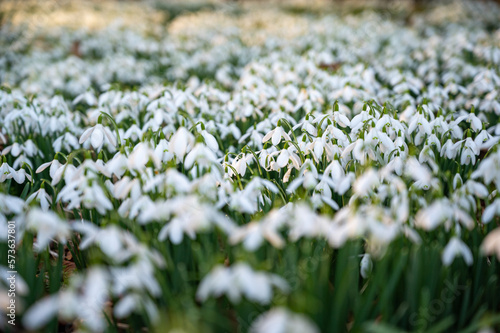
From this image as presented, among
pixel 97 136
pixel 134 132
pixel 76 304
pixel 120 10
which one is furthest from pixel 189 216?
pixel 120 10

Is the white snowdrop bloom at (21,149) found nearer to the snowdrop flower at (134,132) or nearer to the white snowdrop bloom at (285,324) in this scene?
the snowdrop flower at (134,132)

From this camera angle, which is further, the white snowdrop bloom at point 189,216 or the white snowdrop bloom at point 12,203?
the white snowdrop bloom at point 12,203

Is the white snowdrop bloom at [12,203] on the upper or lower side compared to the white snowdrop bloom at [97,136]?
lower

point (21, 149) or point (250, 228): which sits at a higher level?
point (250, 228)

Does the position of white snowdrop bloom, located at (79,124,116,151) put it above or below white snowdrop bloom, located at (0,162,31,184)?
above

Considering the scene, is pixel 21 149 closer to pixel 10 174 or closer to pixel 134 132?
pixel 10 174

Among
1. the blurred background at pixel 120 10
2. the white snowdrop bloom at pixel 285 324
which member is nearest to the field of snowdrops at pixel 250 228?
the white snowdrop bloom at pixel 285 324

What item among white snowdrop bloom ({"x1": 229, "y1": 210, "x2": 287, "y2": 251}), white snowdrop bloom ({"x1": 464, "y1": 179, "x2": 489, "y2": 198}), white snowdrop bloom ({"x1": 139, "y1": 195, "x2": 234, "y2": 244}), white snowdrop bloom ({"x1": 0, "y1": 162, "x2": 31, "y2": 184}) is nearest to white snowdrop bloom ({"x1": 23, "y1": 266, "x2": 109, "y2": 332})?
white snowdrop bloom ({"x1": 139, "y1": 195, "x2": 234, "y2": 244})

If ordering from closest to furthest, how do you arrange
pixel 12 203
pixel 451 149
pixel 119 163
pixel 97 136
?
pixel 12 203, pixel 119 163, pixel 97 136, pixel 451 149

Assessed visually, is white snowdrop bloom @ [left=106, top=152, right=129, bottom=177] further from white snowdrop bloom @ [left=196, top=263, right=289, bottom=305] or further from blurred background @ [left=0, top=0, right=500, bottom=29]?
blurred background @ [left=0, top=0, right=500, bottom=29]

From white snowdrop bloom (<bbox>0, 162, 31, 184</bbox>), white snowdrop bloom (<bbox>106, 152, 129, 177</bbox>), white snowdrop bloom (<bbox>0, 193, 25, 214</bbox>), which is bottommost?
white snowdrop bloom (<bbox>0, 162, 31, 184</bbox>)

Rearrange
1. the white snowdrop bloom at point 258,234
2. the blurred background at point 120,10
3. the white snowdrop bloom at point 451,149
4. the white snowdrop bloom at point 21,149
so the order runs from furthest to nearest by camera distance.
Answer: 1. the blurred background at point 120,10
2. the white snowdrop bloom at point 21,149
3. the white snowdrop bloom at point 451,149
4. the white snowdrop bloom at point 258,234

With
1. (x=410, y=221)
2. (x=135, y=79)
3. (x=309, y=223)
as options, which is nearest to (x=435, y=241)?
(x=410, y=221)

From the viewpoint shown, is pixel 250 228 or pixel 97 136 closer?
pixel 250 228
